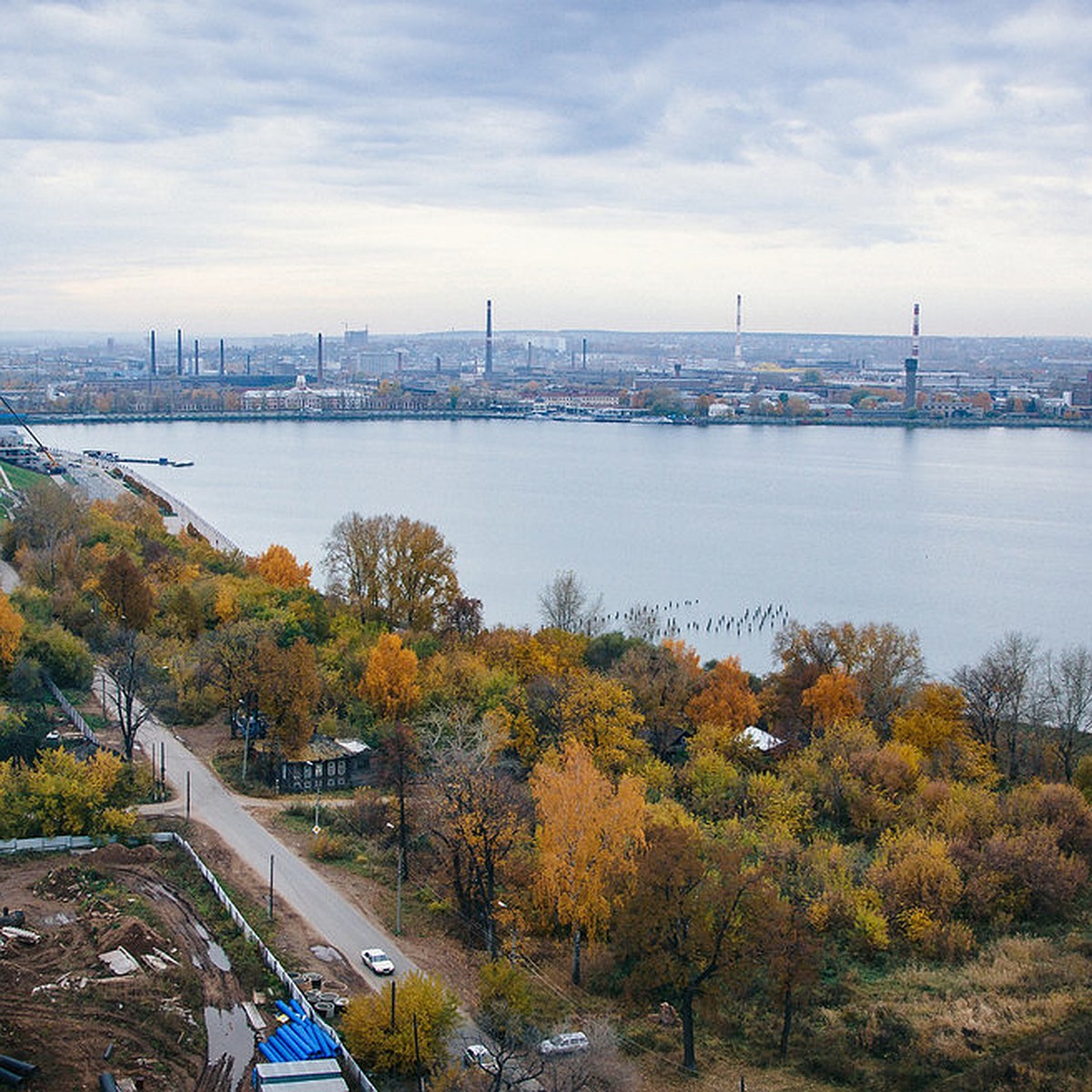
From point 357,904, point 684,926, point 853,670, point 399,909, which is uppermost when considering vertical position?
point 684,926

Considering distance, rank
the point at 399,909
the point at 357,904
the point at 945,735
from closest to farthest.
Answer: the point at 399,909 < the point at 357,904 < the point at 945,735

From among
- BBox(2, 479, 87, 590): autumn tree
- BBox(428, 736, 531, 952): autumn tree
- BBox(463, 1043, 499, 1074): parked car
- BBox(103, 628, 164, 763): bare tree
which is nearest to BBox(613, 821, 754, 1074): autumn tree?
BBox(463, 1043, 499, 1074): parked car

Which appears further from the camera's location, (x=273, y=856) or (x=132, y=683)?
(x=132, y=683)

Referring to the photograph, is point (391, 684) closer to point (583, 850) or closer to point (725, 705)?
point (725, 705)

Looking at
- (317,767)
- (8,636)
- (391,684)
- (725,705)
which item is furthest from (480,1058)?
(8,636)

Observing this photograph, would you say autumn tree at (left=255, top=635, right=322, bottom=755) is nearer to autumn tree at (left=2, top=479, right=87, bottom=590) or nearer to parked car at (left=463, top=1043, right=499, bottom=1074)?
parked car at (left=463, top=1043, right=499, bottom=1074)

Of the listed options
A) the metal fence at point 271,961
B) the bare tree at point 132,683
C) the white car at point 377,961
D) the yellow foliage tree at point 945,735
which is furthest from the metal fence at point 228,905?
the yellow foliage tree at point 945,735
